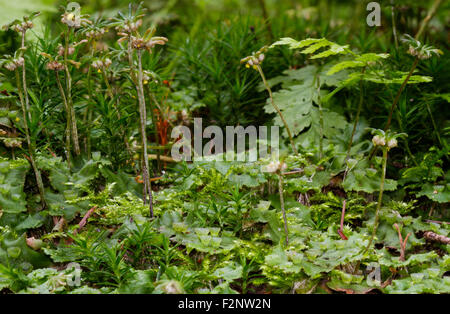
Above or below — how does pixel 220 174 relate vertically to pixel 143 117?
below

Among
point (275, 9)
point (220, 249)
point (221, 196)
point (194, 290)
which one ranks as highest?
point (275, 9)

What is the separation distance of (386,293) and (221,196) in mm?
879

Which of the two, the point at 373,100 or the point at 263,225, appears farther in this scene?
the point at 373,100

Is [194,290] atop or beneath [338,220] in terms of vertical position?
beneath

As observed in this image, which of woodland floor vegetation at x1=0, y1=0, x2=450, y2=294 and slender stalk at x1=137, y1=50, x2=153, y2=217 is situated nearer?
woodland floor vegetation at x1=0, y1=0, x2=450, y2=294

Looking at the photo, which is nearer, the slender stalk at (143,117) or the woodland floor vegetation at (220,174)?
the woodland floor vegetation at (220,174)

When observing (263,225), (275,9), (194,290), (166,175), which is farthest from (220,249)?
(275,9)

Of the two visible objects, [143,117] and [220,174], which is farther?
[220,174]

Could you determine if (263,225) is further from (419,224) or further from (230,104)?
(230,104)

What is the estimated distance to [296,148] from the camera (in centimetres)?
238

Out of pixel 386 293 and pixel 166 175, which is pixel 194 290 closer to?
pixel 386 293

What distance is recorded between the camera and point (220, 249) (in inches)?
63.0
